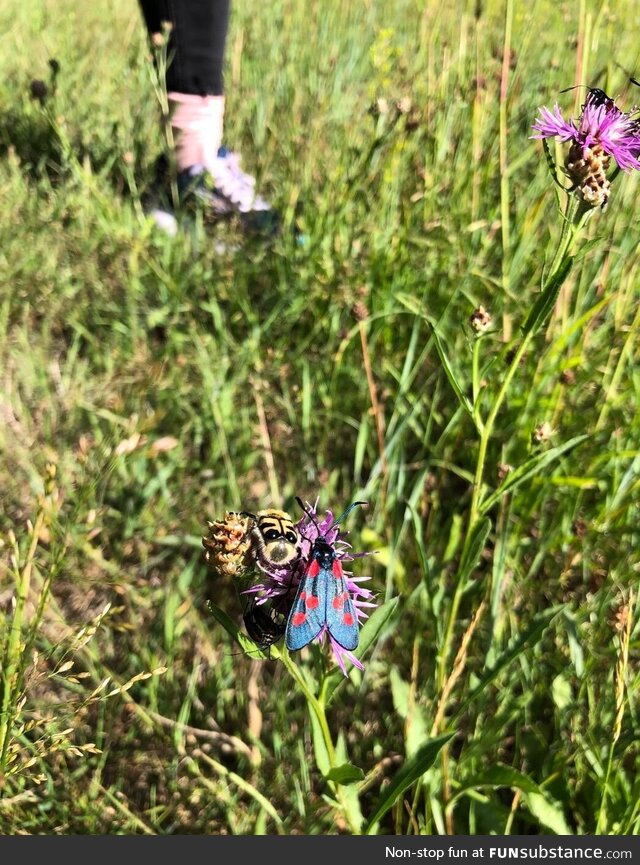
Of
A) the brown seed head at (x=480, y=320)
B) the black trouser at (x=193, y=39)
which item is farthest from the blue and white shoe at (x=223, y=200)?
the brown seed head at (x=480, y=320)

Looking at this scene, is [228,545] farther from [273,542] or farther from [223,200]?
[223,200]

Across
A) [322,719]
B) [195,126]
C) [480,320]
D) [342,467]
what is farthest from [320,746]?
[195,126]

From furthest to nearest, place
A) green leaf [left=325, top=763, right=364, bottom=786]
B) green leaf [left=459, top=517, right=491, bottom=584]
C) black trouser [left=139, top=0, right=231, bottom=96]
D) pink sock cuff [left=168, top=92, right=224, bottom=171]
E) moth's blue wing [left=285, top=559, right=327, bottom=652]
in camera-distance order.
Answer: pink sock cuff [left=168, top=92, right=224, bottom=171], black trouser [left=139, top=0, right=231, bottom=96], green leaf [left=459, top=517, right=491, bottom=584], green leaf [left=325, top=763, right=364, bottom=786], moth's blue wing [left=285, top=559, right=327, bottom=652]

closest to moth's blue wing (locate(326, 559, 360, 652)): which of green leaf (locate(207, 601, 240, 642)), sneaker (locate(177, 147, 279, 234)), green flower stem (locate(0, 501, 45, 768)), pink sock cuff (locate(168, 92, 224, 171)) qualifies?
green leaf (locate(207, 601, 240, 642))

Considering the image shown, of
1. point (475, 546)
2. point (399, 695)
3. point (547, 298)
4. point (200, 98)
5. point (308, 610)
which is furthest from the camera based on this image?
point (200, 98)

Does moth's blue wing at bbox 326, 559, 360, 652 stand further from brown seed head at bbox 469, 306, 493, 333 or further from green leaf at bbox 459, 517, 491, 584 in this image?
brown seed head at bbox 469, 306, 493, 333

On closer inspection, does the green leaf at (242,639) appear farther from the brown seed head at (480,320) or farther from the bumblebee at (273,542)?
the brown seed head at (480,320)
